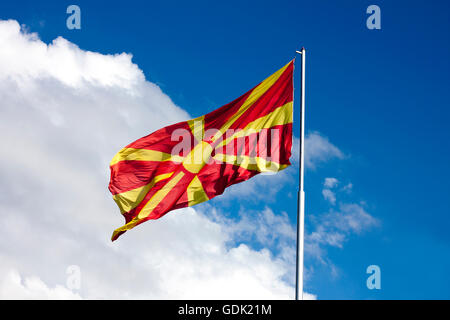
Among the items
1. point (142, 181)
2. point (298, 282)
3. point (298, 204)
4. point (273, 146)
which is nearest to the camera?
point (298, 282)

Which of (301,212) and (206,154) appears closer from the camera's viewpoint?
(301,212)

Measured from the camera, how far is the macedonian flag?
18.5 m

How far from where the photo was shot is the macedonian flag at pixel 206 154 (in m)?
18.5

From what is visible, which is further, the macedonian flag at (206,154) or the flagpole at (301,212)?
the macedonian flag at (206,154)

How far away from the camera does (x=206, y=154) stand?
Answer: 19.4 metres

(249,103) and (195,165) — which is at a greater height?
(249,103)

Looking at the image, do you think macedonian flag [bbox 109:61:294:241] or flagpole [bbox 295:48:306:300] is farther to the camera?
macedonian flag [bbox 109:61:294:241]

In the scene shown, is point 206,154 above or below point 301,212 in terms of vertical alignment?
above

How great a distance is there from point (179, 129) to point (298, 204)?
5.91 metres
